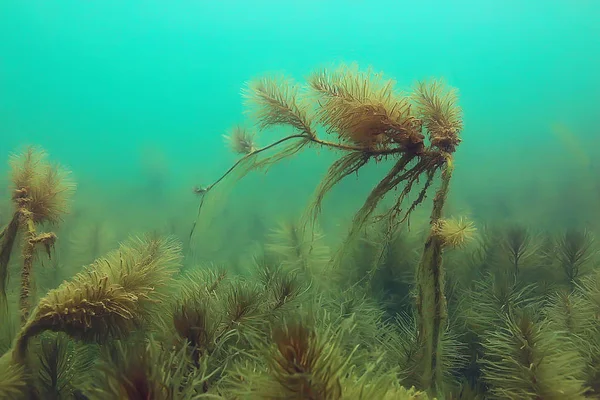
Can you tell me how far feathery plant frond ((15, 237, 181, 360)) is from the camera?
0.73 m

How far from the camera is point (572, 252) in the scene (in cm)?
160

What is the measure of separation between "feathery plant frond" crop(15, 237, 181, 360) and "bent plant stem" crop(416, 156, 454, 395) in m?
0.62

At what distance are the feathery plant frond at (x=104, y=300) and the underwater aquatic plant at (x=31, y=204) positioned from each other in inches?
13.2

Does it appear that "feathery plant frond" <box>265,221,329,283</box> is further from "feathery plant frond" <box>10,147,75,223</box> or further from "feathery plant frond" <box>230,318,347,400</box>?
"feathery plant frond" <box>230,318,347,400</box>

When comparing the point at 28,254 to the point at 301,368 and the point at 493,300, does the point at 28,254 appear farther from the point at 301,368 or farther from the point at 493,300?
the point at 493,300

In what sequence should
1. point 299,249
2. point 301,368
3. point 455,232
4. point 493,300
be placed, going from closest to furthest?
point 301,368, point 455,232, point 493,300, point 299,249

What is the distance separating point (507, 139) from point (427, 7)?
98 cm

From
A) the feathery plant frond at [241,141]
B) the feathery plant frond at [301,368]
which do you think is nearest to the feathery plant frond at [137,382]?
the feathery plant frond at [301,368]

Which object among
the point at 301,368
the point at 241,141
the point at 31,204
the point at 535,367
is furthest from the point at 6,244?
the point at 535,367

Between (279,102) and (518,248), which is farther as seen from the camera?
(518,248)

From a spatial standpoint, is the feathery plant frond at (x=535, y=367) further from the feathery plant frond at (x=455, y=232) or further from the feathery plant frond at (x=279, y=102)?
the feathery plant frond at (x=279, y=102)

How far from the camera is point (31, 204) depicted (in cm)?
119

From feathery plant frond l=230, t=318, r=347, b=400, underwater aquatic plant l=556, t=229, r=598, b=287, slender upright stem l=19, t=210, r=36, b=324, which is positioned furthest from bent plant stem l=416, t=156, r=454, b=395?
slender upright stem l=19, t=210, r=36, b=324

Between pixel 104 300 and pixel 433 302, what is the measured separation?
747 mm
